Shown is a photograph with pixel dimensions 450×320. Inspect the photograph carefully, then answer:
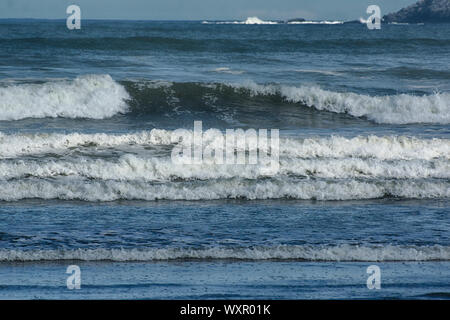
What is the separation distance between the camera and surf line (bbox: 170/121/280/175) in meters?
12.1

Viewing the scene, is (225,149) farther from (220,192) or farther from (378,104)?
(378,104)

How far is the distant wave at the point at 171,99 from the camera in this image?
18.1 m

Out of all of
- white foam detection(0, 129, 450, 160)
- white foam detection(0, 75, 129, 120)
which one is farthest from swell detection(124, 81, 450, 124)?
white foam detection(0, 129, 450, 160)

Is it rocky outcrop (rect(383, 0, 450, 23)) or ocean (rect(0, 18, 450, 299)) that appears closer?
ocean (rect(0, 18, 450, 299))

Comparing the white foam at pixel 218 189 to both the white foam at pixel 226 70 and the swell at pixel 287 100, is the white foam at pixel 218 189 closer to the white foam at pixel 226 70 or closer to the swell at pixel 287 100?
the swell at pixel 287 100

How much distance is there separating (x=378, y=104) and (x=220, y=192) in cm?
966

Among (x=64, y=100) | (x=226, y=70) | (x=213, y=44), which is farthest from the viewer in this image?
(x=213, y=44)

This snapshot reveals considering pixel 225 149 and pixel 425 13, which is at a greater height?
pixel 425 13

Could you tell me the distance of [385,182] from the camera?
11.1 m

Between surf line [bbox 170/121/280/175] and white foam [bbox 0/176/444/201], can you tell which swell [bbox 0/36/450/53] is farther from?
white foam [bbox 0/176/444/201]

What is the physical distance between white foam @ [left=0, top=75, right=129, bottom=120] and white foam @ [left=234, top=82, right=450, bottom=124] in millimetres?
4169

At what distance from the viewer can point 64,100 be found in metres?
18.4

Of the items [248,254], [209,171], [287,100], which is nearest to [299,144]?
[209,171]
